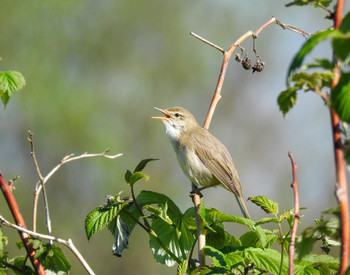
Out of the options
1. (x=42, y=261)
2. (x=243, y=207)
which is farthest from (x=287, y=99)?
(x=243, y=207)

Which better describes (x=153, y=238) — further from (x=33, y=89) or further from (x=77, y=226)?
(x=33, y=89)

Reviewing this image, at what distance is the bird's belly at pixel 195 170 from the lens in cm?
383

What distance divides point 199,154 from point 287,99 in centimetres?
290

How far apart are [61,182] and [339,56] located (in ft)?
35.4

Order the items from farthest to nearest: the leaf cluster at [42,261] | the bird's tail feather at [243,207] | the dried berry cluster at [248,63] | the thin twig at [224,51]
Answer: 1. the bird's tail feather at [243,207]
2. the dried berry cluster at [248,63]
3. the thin twig at [224,51]
4. the leaf cluster at [42,261]

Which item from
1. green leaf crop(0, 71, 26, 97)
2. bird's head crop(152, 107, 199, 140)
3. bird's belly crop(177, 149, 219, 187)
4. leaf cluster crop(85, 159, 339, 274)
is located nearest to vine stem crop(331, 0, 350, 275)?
leaf cluster crop(85, 159, 339, 274)

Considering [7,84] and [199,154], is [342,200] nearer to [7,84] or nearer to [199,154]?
[7,84]

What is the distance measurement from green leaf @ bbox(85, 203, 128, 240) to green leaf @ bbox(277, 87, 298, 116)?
0.78 m

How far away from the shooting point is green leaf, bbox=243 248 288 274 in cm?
153

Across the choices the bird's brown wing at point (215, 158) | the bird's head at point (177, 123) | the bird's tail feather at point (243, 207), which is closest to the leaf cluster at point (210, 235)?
the bird's tail feather at point (243, 207)

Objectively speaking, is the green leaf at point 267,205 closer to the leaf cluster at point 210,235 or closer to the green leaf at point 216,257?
the leaf cluster at point 210,235

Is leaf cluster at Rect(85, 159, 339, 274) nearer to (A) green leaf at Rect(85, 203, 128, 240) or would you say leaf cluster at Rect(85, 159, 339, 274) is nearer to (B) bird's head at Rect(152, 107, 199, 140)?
(A) green leaf at Rect(85, 203, 128, 240)

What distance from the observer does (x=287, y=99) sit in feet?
3.61

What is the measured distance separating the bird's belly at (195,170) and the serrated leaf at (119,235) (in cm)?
201
